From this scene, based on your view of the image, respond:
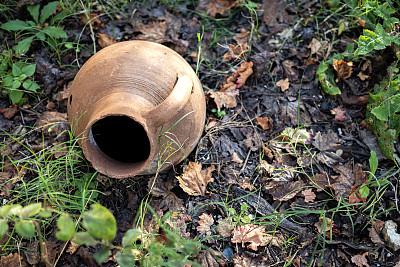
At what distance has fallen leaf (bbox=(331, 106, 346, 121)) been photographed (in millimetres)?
2871

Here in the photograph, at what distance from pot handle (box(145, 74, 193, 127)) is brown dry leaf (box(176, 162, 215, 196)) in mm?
637

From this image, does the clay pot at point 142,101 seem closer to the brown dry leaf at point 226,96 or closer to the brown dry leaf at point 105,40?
the brown dry leaf at point 226,96

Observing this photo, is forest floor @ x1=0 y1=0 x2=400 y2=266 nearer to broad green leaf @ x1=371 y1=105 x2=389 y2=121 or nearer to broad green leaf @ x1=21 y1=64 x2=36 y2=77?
broad green leaf @ x1=21 y1=64 x2=36 y2=77

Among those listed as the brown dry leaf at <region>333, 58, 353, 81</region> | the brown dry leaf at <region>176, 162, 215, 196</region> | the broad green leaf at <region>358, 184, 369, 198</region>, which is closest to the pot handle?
the brown dry leaf at <region>176, 162, 215, 196</region>

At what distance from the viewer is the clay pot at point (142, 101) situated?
6.46 ft

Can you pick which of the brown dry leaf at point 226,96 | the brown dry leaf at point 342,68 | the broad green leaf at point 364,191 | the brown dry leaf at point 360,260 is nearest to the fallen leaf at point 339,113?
the brown dry leaf at point 342,68

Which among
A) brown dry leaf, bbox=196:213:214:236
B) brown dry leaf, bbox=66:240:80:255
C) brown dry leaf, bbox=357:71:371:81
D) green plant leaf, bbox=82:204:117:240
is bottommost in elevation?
brown dry leaf, bbox=66:240:80:255

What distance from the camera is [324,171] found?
8.68 feet

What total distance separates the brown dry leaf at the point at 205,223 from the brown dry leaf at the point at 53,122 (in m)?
1.23

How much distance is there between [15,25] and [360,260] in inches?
125

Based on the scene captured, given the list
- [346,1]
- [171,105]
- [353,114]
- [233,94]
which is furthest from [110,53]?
[346,1]

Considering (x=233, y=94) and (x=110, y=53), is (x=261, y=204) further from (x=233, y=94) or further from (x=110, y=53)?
(x=110, y=53)

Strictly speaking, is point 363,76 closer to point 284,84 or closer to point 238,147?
point 284,84

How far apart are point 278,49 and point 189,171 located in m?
1.46
